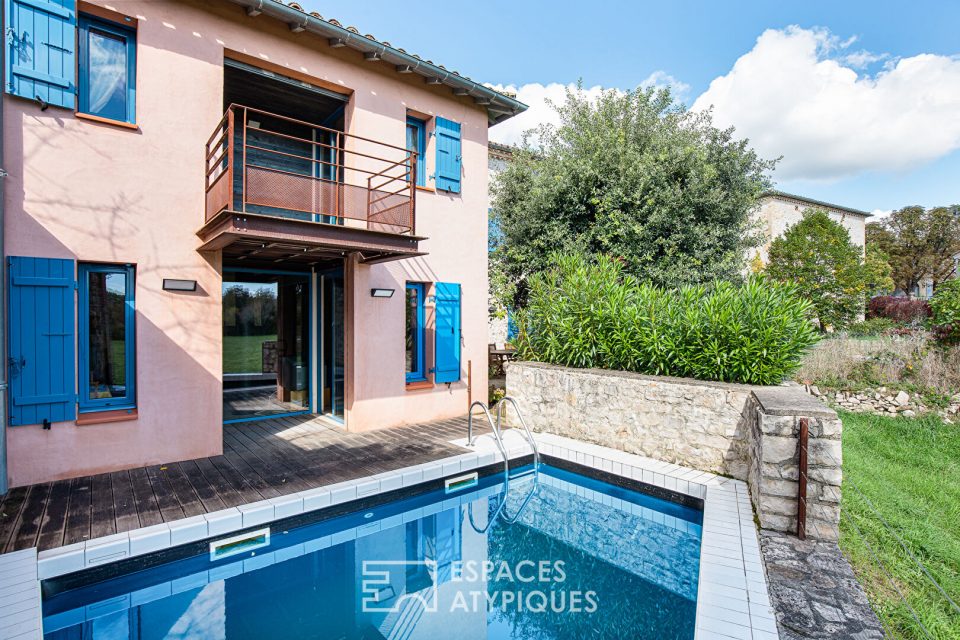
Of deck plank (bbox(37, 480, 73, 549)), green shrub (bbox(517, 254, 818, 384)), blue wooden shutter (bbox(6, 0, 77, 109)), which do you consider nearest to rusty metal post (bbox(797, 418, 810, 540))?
green shrub (bbox(517, 254, 818, 384))

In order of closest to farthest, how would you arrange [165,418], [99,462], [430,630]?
[430,630] → [99,462] → [165,418]

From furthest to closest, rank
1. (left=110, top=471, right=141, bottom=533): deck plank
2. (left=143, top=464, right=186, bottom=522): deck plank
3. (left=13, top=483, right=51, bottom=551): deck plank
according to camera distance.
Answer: (left=143, top=464, right=186, bottom=522): deck plank → (left=110, top=471, right=141, bottom=533): deck plank → (left=13, top=483, right=51, bottom=551): deck plank

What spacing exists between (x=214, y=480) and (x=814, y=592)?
5808 millimetres

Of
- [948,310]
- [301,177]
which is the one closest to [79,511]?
[301,177]

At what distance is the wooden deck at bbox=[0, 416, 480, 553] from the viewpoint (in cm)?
446

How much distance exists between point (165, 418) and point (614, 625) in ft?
18.5

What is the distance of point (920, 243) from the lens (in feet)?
110

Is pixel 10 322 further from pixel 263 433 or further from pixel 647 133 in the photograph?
pixel 647 133

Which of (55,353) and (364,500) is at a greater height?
(55,353)

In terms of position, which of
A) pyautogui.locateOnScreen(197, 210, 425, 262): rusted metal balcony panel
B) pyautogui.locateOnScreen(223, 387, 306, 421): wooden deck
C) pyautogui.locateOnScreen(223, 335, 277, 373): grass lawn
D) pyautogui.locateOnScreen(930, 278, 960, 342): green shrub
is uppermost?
pyautogui.locateOnScreen(197, 210, 425, 262): rusted metal balcony panel

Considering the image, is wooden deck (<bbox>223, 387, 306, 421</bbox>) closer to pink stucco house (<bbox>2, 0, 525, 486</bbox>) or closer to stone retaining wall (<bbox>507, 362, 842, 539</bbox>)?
pink stucco house (<bbox>2, 0, 525, 486</bbox>)

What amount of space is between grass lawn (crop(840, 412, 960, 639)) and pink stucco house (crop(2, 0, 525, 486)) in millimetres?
5985

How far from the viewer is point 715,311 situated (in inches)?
260

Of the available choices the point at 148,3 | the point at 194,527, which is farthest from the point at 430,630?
the point at 148,3
